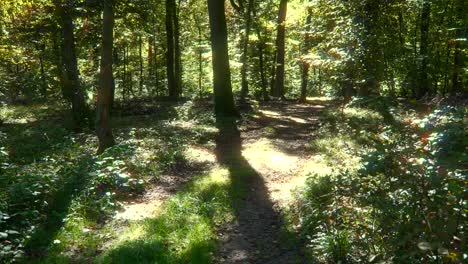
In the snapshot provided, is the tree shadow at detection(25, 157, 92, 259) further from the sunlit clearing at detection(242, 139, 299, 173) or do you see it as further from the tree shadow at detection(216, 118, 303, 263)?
the sunlit clearing at detection(242, 139, 299, 173)

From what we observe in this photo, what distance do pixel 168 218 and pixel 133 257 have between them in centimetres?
151

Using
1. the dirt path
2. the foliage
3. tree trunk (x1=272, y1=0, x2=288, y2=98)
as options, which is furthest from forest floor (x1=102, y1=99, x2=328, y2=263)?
tree trunk (x1=272, y1=0, x2=288, y2=98)

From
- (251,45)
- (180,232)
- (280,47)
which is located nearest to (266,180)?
(180,232)

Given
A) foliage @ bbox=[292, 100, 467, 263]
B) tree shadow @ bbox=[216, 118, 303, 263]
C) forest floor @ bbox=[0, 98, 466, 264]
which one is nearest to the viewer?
foliage @ bbox=[292, 100, 467, 263]

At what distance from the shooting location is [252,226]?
8.26m

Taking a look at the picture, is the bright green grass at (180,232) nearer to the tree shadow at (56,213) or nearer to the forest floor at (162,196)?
the forest floor at (162,196)

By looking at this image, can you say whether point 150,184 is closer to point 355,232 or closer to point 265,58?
point 355,232

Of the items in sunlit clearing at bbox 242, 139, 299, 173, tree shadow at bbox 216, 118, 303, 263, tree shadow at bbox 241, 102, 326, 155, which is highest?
tree shadow at bbox 241, 102, 326, 155

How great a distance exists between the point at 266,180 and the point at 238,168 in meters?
1.19

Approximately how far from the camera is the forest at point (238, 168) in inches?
186

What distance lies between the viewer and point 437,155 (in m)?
4.16

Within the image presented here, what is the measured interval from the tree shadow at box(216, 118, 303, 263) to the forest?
0.04 m

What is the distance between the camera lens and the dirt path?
7.23 m

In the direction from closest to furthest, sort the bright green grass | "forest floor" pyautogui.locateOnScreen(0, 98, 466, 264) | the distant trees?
"forest floor" pyautogui.locateOnScreen(0, 98, 466, 264)
the bright green grass
the distant trees
